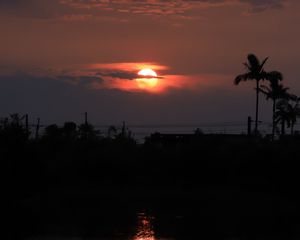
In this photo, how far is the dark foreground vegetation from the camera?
33438 mm

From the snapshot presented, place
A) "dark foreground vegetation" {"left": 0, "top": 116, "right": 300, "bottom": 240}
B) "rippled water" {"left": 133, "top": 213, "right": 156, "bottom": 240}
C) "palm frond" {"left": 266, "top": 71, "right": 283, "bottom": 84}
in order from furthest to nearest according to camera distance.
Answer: "palm frond" {"left": 266, "top": 71, "right": 283, "bottom": 84} < "dark foreground vegetation" {"left": 0, "top": 116, "right": 300, "bottom": 240} < "rippled water" {"left": 133, "top": 213, "right": 156, "bottom": 240}

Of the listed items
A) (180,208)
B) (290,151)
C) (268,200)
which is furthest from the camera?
(290,151)

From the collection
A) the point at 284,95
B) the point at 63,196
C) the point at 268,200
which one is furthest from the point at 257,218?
the point at 284,95

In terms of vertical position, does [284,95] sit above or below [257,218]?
above

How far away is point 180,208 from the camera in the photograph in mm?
41625

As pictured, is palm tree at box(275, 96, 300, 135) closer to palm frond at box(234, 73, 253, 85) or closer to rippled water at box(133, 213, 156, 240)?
palm frond at box(234, 73, 253, 85)

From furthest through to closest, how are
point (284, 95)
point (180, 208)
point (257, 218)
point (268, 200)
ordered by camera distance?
point (284, 95), point (268, 200), point (180, 208), point (257, 218)

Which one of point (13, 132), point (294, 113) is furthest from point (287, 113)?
point (13, 132)

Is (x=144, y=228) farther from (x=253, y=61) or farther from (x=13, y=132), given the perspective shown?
(x=253, y=61)

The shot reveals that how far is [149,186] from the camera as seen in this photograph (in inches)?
2202

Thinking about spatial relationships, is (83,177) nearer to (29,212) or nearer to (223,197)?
(223,197)

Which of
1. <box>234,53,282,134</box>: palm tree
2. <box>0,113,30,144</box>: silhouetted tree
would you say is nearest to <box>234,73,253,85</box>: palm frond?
Result: <box>234,53,282,134</box>: palm tree

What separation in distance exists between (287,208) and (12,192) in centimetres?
1646

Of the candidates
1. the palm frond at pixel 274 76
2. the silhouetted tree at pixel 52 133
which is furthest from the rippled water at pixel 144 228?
the palm frond at pixel 274 76
